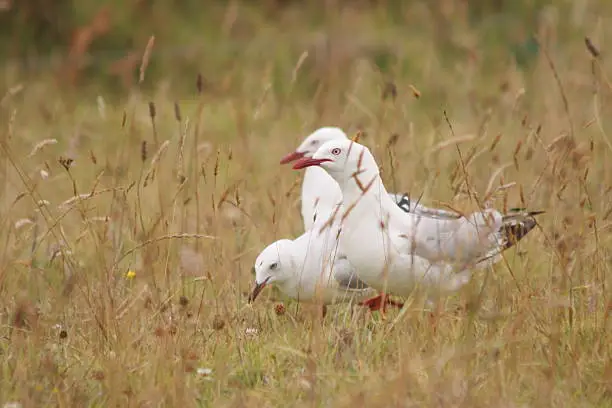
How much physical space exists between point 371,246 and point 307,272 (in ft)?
1.35

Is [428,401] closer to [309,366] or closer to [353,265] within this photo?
[309,366]

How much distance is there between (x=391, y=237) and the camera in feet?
14.5

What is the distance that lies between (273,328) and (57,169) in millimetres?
3660

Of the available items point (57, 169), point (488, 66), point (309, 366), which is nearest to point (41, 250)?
point (57, 169)

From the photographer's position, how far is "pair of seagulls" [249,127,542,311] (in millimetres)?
4312

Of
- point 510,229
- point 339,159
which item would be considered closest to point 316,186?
point 339,159

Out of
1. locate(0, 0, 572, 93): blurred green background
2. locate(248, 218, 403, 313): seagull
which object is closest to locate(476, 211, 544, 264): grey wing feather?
locate(248, 218, 403, 313): seagull

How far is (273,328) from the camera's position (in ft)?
14.0

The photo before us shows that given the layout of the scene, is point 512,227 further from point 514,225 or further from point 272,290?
point 272,290

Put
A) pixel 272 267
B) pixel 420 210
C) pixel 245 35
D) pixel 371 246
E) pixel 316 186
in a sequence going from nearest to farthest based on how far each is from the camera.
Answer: pixel 371 246
pixel 272 267
pixel 420 210
pixel 316 186
pixel 245 35

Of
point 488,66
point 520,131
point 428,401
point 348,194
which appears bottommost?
point 428,401

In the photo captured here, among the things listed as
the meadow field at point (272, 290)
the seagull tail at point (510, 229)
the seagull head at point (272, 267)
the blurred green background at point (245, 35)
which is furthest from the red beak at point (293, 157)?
the blurred green background at point (245, 35)

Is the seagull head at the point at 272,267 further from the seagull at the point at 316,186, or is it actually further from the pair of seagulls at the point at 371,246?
the seagull at the point at 316,186

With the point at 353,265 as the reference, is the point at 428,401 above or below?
below
